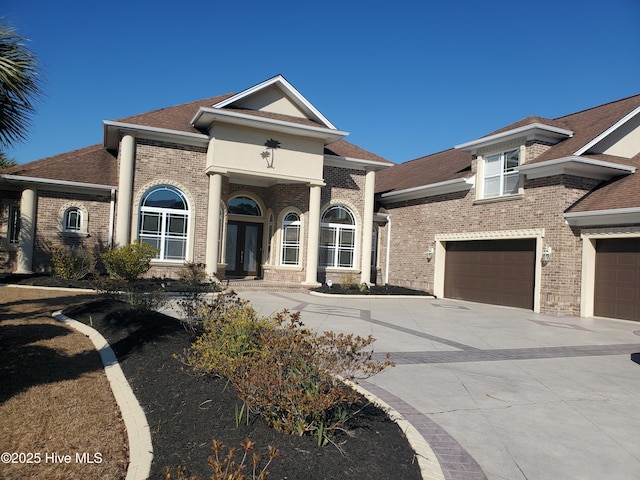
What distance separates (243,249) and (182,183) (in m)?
5.28

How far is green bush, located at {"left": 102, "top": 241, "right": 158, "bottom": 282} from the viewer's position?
47.1ft

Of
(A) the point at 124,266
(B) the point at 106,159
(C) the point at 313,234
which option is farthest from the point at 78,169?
(C) the point at 313,234

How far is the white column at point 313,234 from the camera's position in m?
19.2

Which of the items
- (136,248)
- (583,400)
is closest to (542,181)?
(583,400)

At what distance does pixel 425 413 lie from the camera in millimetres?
5371

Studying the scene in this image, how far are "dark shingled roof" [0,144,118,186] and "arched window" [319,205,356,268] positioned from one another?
828 centimetres

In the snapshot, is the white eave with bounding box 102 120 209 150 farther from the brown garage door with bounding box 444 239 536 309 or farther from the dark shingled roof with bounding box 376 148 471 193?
the brown garage door with bounding box 444 239 536 309

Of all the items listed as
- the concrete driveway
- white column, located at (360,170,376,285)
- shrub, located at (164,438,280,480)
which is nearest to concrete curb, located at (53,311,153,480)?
shrub, located at (164,438,280,480)

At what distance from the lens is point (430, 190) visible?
2070 centimetres

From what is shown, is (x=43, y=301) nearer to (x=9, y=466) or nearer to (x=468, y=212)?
(x=9, y=466)

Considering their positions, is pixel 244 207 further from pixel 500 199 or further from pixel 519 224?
pixel 519 224

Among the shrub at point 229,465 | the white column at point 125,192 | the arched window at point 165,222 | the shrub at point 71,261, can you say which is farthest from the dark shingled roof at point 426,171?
the shrub at point 229,465

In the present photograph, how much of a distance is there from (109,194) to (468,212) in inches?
522

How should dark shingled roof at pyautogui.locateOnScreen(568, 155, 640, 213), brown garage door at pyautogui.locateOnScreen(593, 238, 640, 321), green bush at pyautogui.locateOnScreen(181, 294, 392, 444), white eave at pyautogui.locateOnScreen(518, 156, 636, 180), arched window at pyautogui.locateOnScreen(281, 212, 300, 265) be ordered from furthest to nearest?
arched window at pyautogui.locateOnScreen(281, 212, 300, 265), white eave at pyautogui.locateOnScreen(518, 156, 636, 180), brown garage door at pyautogui.locateOnScreen(593, 238, 640, 321), dark shingled roof at pyautogui.locateOnScreen(568, 155, 640, 213), green bush at pyautogui.locateOnScreen(181, 294, 392, 444)
